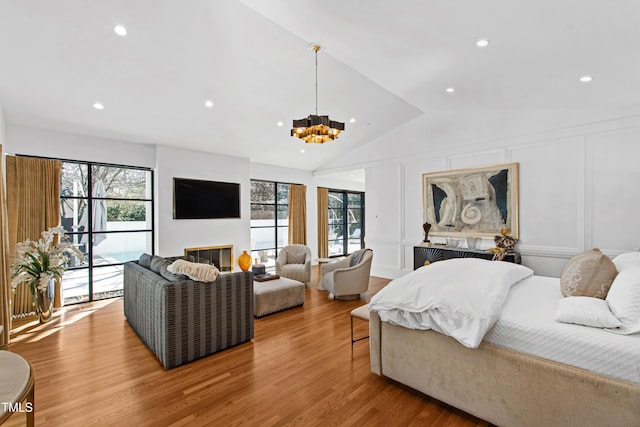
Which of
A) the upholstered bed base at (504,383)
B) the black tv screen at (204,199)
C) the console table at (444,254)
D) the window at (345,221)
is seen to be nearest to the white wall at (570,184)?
the console table at (444,254)

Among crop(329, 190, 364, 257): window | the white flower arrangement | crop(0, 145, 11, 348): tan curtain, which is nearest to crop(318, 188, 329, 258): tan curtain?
crop(329, 190, 364, 257): window

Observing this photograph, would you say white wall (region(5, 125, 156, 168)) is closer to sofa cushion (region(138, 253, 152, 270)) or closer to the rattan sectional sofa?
sofa cushion (region(138, 253, 152, 270))

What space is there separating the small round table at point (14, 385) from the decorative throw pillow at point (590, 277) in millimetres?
3199

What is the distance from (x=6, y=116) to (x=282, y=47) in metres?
4.01

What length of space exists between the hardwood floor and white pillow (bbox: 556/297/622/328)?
0.94m

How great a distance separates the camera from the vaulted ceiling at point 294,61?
245 centimetres

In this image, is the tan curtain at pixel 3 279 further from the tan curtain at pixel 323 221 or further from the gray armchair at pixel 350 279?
the tan curtain at pixel 323 221

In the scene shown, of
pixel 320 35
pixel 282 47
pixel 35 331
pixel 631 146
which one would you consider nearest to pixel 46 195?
pixel 35 331

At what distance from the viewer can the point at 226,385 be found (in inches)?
95.7

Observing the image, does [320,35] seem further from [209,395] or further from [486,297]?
[209,395]

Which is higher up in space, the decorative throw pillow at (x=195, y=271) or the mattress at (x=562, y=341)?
the decorative throw pillow at (x=195, y=271)

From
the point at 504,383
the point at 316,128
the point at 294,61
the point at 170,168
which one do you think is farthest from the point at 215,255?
the point at 504,383

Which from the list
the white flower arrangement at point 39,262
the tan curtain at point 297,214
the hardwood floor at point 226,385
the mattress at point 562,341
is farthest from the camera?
the tan curtain at point 297,214

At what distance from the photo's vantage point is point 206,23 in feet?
9.84
